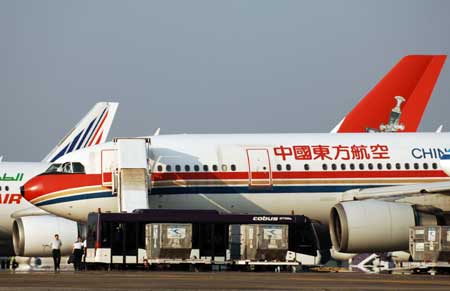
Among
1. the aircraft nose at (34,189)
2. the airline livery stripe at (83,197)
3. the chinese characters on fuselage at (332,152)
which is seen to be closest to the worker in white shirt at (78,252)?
the airline livery stripe at (83,197)

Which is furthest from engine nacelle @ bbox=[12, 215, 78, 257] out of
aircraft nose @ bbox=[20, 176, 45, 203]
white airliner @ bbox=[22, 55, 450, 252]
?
white airliner @ bbox=[22, 55, 450, 252]

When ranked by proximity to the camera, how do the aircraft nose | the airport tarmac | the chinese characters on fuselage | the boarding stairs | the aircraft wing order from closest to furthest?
the airport tarmac, the aircraft wing, the boarding stairs, the aircraft nose, the chinese characters on fuselage

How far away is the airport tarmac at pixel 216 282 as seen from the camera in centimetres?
2794

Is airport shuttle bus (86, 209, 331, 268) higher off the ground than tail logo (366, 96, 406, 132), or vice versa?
tail logo (366, 96, 406, 132)

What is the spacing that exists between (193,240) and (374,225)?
595cm

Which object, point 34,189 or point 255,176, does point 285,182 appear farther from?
point 34,189

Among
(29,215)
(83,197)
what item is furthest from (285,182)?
(29,215)

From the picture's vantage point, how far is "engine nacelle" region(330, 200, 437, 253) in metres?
40.6

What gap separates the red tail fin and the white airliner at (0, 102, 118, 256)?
14.2 m

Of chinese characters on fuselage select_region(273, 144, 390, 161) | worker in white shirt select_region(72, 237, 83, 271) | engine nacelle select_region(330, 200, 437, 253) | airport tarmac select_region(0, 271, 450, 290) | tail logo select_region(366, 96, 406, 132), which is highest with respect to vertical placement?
tail logo select_region(366, 96, 406, 132)

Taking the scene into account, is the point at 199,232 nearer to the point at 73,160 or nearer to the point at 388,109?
the point at 73,160

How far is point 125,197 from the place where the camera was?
4262 cm

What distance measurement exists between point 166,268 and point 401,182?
30.4 ft

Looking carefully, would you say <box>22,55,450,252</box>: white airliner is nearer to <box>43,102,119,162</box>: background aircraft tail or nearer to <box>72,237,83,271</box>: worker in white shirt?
<box>72,237,83,271</box>: worker in white shirt
